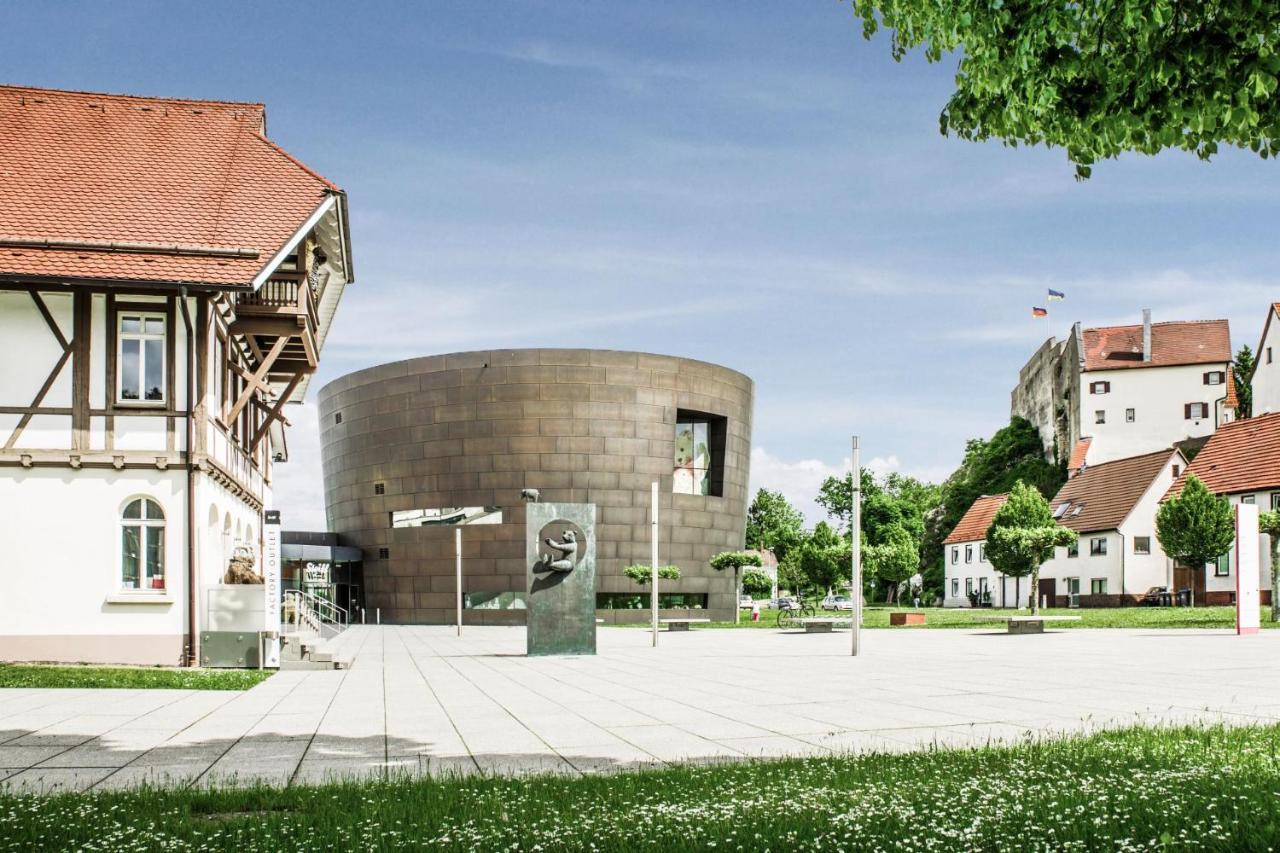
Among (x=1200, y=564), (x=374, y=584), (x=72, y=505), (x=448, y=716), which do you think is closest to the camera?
(x=448, y=716)

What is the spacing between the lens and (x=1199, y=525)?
49.0m

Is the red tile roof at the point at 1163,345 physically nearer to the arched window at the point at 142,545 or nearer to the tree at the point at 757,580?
the tree at the point at 757,580

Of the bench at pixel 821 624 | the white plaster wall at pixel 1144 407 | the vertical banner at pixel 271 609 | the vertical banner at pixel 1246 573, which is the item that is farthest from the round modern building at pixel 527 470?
the white plaster wall at pixel 1144 407

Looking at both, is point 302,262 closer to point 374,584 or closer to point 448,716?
→ point 448,716

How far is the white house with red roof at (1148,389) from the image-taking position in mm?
93375

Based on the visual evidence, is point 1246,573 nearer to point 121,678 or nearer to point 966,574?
point 121,678

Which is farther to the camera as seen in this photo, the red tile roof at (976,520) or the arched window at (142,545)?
the red tile roof at (976,520)

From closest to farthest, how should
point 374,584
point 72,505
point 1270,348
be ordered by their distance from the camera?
point 72,505
point 374,584
point 1270,348

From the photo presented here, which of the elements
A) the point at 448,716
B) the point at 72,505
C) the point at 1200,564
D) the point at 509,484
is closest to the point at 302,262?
the point at 72,505

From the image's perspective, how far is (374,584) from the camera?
182 ft

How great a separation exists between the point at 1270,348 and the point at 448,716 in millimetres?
72650

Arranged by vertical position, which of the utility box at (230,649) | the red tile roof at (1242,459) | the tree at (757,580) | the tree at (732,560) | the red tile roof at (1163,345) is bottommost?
the tree at (757,580)

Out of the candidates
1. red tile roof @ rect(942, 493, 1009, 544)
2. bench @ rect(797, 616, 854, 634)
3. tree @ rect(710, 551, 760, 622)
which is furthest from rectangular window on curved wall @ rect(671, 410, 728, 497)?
red tile roof @ rect(942, 493, 1009, 544)

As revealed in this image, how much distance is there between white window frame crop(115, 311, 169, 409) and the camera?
2147 cm
